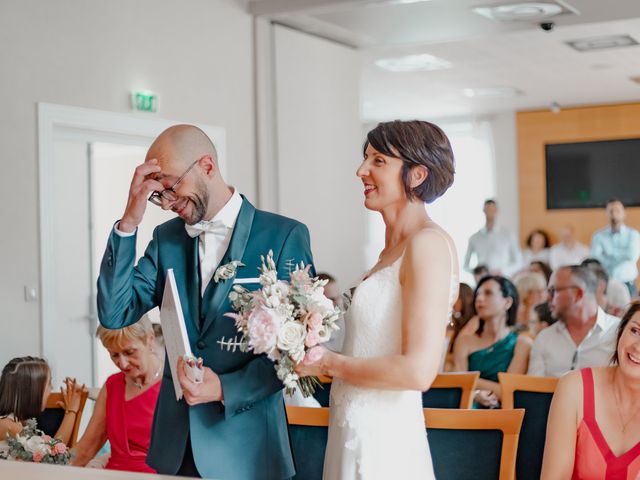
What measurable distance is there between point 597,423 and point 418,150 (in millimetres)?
1179

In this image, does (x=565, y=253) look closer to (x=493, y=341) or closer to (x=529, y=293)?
(x=529, y=293)

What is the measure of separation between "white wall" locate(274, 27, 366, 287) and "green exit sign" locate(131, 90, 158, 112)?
1.57 m

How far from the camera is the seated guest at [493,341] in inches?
225

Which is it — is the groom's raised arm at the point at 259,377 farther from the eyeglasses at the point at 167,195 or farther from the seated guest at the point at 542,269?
the seated guest at the point at 542,269

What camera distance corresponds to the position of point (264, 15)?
817 cm

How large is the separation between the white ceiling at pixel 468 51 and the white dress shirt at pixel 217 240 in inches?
214

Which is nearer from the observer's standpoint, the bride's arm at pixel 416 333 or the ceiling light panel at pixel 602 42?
the bride's arm at pixel 416 333

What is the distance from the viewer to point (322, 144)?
907 cm

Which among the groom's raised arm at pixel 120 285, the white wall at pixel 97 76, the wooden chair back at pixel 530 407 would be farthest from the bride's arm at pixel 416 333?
the white wall at pixel 97 76

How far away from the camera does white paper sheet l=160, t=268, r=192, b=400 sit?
2396 millimetres

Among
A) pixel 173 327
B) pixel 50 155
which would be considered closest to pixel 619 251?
pixel 50 155

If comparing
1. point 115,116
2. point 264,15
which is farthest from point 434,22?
point 115,116

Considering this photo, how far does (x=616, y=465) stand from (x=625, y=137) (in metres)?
13.9

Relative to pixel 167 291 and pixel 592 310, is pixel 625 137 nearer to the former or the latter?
pixel 592 310
